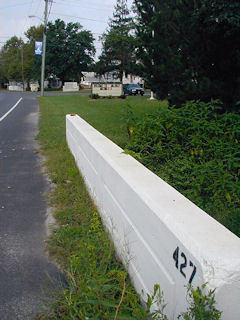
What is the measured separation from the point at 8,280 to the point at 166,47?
6.16 metres

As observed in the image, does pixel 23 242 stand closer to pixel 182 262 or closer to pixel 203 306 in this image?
pixel 182 262

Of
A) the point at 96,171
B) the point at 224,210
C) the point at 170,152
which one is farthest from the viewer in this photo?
the point at 170,152

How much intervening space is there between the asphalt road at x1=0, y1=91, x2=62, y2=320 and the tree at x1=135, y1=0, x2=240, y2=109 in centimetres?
348

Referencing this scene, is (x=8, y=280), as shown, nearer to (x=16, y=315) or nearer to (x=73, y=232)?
(x=16, y=315)

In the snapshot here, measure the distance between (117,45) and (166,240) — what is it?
6039cm

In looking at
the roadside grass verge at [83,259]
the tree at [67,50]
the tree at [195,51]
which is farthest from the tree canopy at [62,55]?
the roadside grass verge at [83,259]

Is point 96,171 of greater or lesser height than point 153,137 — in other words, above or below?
below

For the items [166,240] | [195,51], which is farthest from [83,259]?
[195,51]

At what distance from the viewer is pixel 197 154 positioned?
5164mm

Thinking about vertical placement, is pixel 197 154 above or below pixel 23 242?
above

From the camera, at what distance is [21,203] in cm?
542

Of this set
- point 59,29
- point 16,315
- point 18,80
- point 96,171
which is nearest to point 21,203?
point 96,171

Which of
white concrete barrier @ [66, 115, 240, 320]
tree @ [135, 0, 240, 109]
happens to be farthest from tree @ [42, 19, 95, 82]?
white concrete barrier @ [66, 115, 240, 320]

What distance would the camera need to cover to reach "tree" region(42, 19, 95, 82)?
244ft
